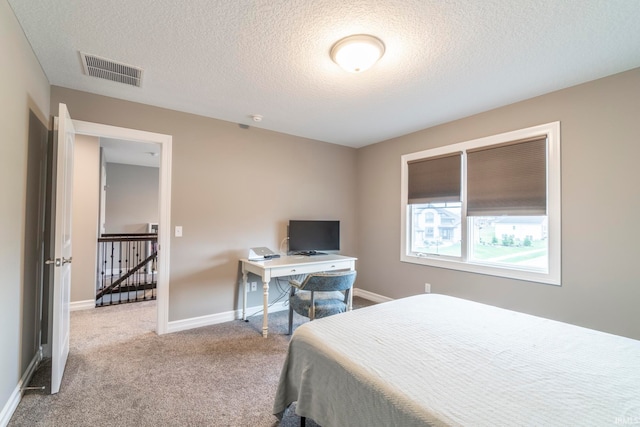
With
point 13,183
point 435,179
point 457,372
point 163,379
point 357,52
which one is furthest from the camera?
point 435,179

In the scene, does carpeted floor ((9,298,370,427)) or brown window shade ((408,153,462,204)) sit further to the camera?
brown window shade ((408,153,462,204))

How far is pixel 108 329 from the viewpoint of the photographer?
10.4 ft

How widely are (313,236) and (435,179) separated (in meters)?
1.77

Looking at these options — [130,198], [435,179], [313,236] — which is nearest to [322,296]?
[313,236]

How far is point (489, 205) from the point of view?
3.06m

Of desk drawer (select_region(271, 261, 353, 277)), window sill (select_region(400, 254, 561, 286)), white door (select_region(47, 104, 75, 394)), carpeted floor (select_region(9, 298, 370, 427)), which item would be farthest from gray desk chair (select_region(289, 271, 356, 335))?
white door (select_region(47, 104, 75, 394))

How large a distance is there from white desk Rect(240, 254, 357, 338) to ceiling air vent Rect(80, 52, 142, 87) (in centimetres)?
206

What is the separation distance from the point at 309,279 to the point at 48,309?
2311mm

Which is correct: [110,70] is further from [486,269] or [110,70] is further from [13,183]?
[486,269]

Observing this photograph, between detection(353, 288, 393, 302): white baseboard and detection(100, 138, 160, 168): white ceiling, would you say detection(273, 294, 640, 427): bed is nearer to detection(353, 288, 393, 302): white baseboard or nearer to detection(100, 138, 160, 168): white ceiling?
detection(353, 288, 393, 302): white baseboard

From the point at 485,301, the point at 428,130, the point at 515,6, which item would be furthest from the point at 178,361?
the point at 428,130

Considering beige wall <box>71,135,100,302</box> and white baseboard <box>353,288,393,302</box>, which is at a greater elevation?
beige wall <box>71,135,100,302</box>

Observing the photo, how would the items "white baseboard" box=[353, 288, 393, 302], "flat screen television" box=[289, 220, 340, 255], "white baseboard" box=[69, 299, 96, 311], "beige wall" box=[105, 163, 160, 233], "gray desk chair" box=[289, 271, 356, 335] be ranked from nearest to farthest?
"gray desk chair" box=[289, 271, 356, 335] → "white baseboard" box=[69, 299, 96, 311] → "flat screen television" box=[289, 220, 340, 255] → "white baseboard" box=[353, 288, 393, 302] → "beige wall" box=[105, 163, 160, 233]

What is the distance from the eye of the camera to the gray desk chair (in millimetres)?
2578
